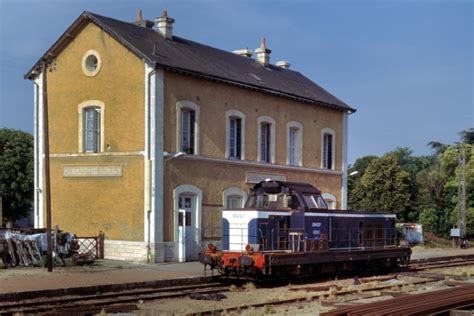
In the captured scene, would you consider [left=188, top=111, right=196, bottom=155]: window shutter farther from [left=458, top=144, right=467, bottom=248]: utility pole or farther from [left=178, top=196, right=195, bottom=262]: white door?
[left=458, top=144, right=467, bottom=248]: utility pole

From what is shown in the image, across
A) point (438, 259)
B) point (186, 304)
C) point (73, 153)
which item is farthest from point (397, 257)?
point (73, 153)

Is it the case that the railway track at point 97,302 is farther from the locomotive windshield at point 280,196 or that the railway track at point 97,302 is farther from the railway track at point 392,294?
the locomotive windshield at point 280,196

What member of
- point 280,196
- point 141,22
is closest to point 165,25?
point 141,22

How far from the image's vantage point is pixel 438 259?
3047 centimetres

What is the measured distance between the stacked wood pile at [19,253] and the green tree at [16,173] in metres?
22.6

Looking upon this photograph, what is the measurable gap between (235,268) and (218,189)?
25.7 ft

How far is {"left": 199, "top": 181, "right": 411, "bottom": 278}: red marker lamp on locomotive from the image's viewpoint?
19047mm

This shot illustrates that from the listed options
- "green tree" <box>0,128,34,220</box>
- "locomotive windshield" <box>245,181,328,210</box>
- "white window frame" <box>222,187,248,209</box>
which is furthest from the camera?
"green tree" <box>0,128,34,220</box>

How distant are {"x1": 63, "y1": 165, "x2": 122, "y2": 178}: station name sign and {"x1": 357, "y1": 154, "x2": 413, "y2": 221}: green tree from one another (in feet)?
93.9

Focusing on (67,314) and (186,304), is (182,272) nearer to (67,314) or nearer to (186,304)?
(186,304)

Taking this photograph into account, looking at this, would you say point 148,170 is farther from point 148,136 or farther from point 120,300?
point 120,300

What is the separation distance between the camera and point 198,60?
2748 centimetres

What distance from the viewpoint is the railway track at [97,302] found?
44.0ft

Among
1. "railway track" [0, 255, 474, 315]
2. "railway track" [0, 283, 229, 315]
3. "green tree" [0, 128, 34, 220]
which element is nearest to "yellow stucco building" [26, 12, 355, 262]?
"railway track" [0, 255, 474, 315]
